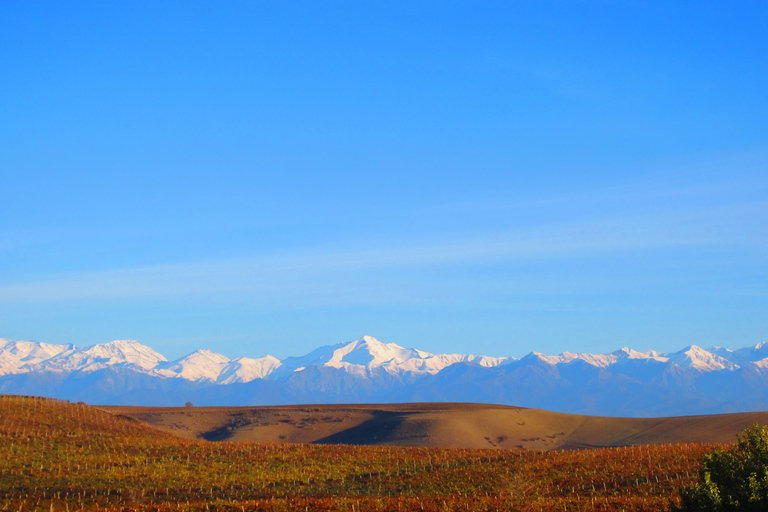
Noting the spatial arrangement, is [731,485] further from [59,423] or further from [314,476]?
[59,423]

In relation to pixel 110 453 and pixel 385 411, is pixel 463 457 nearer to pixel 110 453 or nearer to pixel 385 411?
pixel 110 453

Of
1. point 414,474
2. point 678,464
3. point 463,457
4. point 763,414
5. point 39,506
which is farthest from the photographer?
point 763,414

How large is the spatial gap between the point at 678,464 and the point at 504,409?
62.5 m

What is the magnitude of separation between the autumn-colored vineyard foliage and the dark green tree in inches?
421

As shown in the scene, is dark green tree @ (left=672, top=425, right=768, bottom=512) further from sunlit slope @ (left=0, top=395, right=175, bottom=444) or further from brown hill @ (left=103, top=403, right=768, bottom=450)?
brown hill @ (left=103, top=403, right=768, bottom=450)

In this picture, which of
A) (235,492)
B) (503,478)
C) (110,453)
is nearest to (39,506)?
(235,492)

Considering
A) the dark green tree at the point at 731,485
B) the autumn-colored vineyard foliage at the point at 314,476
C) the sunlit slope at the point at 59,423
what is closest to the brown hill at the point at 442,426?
the sunlit slope at the point at 59,423

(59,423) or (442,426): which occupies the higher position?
(59,423)

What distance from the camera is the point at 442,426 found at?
93.0 m

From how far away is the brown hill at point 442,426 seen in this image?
289ft

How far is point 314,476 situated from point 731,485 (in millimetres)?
35041

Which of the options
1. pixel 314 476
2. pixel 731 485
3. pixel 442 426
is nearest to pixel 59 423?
pixel 314 476

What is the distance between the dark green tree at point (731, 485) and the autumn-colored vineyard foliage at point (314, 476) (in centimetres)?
1069

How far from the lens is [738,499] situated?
21953 millimetres
